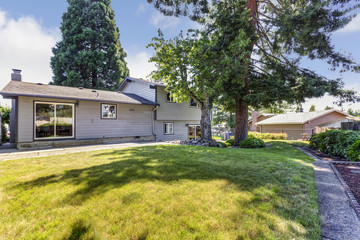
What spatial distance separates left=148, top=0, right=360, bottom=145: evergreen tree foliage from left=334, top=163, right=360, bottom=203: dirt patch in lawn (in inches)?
218

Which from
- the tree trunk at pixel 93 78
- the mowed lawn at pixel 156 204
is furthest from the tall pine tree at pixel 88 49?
the mowed lawn at pixel 156 204

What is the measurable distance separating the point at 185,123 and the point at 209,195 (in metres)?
13.0

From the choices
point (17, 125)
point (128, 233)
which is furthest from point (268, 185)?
point (17, 125)

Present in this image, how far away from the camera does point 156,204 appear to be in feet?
8.13

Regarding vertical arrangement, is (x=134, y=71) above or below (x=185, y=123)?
above

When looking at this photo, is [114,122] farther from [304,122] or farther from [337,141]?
[304,122]

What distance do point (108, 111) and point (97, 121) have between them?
994 mm

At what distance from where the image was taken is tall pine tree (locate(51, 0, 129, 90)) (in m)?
19.4

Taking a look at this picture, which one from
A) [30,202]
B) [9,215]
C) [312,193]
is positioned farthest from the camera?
[312,193]

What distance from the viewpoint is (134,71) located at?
82.9ft

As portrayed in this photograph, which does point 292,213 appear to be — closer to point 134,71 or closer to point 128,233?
point 128,233

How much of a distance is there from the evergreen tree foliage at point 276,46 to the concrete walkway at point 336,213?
712 centimetres

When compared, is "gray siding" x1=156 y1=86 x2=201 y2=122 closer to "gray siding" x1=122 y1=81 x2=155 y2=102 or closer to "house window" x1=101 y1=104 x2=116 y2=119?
"gray siding" x1=122 y1=81 x2=155 y2=102

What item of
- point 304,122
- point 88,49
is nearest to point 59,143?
point 88,49
